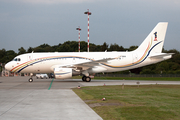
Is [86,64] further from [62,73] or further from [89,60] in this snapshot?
[62,73]

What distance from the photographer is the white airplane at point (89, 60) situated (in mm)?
29359

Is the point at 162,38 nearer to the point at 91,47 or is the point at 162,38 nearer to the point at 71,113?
the point at 71,113

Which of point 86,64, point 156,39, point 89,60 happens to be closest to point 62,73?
point 86,64

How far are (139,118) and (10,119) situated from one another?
4211 mm

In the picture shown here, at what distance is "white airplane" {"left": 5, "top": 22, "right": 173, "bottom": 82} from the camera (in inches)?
1156

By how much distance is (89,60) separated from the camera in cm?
3005

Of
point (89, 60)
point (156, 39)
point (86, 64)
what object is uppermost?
point (156, 39)

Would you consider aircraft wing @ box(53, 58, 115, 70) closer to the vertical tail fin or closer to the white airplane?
the white airplane

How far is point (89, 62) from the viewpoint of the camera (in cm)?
2755

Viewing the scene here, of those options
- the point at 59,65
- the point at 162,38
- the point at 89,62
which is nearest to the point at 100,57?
the point at 89,62

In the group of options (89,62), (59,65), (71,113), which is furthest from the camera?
(59,65)

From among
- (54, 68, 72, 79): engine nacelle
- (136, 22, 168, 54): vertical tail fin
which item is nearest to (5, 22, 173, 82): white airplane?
(136, 22, 168, 54): vertical tail fin

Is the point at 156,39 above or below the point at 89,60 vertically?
above

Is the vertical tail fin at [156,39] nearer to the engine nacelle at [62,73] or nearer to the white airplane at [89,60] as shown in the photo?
the white airplane at [89,60]
